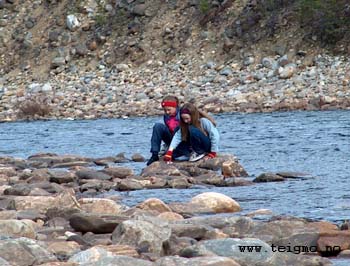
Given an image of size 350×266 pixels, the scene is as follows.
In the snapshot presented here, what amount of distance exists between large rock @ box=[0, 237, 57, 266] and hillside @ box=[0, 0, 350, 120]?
2697cm

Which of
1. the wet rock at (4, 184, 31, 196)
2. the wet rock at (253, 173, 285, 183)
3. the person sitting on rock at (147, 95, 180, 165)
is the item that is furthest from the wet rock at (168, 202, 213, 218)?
the person sitting on rock at (147, 95, 180, 165)

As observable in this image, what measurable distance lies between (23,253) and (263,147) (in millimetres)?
12796

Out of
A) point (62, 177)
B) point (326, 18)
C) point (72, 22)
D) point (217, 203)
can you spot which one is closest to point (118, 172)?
point (62, 177)

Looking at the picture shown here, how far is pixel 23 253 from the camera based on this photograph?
781 cm

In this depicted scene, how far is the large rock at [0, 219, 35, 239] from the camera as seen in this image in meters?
8.83

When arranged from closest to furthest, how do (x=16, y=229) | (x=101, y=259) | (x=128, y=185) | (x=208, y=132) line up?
(x=101, y=259), (x=16, y=229), (x=128, y=185), (x=208, y=132)

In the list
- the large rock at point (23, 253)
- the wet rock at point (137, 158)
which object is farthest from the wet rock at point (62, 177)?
the large rock at point (23, 253)

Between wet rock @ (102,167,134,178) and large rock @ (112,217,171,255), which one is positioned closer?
large rock @ (112,217,171,255)

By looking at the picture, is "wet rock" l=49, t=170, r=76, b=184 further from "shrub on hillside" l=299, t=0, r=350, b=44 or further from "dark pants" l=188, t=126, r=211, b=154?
"shrub on hillside" l=299, t=0, r=350, b=44

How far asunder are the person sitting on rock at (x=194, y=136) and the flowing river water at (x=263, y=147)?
0.78 m

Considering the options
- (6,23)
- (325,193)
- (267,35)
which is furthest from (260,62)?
(325,193)

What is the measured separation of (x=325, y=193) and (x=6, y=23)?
1541 inches

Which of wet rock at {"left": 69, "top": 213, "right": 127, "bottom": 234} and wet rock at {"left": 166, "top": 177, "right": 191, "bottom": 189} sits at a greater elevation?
wet rock at {"left": 69, "top": 213, "right": 127, "bottom": 234}

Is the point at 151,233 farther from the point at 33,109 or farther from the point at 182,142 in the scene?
the point at 33,109
